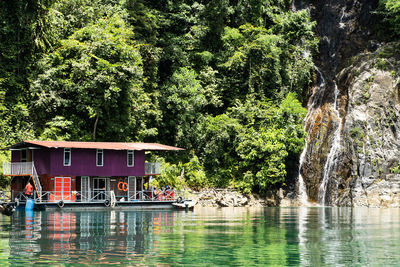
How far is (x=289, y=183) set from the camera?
5534cm

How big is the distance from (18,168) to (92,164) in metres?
5.78

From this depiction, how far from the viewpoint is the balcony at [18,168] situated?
4668 centimetres

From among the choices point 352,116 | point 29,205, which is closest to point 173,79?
point 352,116

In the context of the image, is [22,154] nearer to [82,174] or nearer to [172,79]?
[82,174]

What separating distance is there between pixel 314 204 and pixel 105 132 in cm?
1982

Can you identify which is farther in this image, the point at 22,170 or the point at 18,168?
the point at 18,168

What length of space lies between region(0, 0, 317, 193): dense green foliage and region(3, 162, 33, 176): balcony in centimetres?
271

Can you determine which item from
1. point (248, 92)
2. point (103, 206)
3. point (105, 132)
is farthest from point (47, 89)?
point (248, 92)

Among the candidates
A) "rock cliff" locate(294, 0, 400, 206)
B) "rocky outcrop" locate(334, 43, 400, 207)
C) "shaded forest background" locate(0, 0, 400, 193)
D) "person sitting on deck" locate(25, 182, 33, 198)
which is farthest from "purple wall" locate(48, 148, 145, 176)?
"rocky outcrop" locate(334, 43, 400, 207)

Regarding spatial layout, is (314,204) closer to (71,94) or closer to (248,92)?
(248,92)

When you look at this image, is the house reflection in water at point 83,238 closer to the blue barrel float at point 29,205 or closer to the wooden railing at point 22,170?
the blue barrel float at point 29,205

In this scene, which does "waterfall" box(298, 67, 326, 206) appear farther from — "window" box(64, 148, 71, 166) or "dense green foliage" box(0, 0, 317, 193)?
"window" box(64, 148, 71, 166)

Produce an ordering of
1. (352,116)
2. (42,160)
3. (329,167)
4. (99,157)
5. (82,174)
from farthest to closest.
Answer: (352,116) → (329,167) → (99,157) → (82,174) → (42,160)

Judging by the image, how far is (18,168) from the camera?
155 ft
